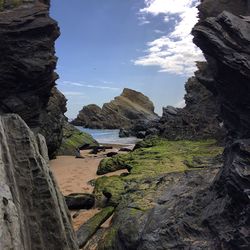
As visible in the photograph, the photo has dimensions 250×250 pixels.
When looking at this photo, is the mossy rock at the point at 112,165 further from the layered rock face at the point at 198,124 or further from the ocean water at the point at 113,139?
the ocean water at the point at 113,139

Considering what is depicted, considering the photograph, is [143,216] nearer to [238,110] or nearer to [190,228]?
[190,228]

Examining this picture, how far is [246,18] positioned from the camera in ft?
39.9

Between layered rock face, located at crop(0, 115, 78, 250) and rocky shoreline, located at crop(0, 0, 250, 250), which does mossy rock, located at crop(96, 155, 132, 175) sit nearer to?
rocky shoreline, located at crop(0, 0, 250, 250)

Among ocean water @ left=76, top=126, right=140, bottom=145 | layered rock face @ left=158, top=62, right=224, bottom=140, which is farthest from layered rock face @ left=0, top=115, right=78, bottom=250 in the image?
ocean water @ left=76, top=126, right=140, bottom=145

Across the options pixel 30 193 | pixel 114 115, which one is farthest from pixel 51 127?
pixel 114 115

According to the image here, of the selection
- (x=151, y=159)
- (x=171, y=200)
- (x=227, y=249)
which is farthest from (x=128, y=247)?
(x=151, y=159)

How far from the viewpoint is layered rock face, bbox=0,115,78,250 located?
6.70 m

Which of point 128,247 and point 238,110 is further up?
point 238,110

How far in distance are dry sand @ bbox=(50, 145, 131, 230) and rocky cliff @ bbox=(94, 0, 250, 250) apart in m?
2.45

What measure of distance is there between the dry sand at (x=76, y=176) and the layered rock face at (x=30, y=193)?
247 inches

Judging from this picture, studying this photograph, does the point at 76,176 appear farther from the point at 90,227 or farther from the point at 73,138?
the point at 73,138

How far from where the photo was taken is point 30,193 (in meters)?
7.09

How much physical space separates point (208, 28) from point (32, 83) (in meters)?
18.0

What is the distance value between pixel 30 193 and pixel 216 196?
563 cm
